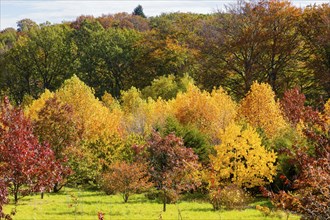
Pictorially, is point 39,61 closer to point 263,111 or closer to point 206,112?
point 206,112

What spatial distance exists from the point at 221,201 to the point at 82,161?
11.3 metres

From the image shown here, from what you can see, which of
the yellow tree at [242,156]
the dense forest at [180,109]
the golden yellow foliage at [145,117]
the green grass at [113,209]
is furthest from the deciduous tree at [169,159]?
the golden yellow foliage at [145,117]

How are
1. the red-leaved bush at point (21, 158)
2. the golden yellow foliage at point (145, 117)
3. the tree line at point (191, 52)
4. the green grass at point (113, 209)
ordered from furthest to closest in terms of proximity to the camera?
1. the tree line at point (191, 52)
2. the golden yellow foliage at point (145, 117)
3. the green grass at point (113, 209)
4. the red-leaved bush at point (21, 158)

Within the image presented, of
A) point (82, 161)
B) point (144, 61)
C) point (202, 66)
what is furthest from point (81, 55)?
point (82, 161)

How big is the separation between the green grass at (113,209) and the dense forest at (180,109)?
3.26 feet

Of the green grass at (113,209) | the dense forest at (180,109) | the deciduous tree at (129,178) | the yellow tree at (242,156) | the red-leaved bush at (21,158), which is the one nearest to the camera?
the red-leaved bush at (21,158)

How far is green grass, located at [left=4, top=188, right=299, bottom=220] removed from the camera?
2031cm

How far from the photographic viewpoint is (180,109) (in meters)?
36.5

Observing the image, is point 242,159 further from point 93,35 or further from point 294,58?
point 93,35

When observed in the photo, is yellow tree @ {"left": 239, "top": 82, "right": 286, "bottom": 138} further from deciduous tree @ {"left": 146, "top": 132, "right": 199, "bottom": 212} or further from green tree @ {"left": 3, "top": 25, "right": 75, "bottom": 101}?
green tree @ {"left": 3, "top": 25, "right": 75, "bottom": 101}

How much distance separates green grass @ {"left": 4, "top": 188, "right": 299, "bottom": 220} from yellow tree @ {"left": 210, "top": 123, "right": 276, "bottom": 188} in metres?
1.93

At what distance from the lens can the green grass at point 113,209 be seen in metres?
20.3

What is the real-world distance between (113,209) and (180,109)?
1552 cm

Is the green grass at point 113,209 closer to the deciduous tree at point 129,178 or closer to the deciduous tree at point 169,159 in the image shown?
the deciduous tree at point 129,178
